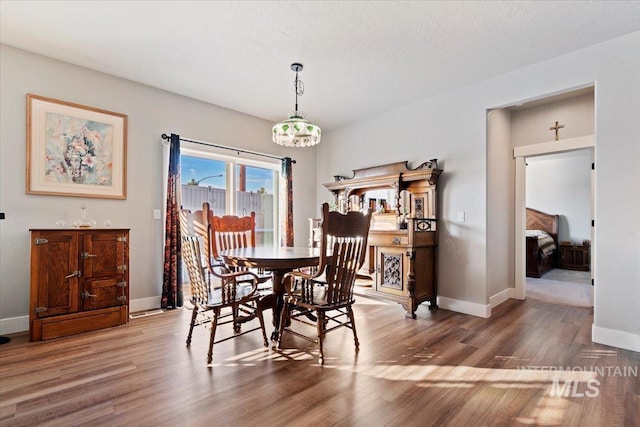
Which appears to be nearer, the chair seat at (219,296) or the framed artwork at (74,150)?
the chair seat at (219,296)

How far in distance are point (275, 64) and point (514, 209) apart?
3.84 metres

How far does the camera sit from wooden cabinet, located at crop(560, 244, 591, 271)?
6354 mm

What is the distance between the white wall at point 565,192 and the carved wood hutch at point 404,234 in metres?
4.27

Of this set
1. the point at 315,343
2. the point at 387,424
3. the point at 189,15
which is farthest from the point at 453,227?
the point at 189,15

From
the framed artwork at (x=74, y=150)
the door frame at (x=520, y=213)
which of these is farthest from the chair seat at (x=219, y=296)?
the door frame at (x=520, y=213)

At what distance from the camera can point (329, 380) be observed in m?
2.00

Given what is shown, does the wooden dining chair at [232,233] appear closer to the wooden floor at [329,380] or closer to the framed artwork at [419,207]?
the wooden floor at [329,380]

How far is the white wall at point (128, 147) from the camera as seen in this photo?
2.87 meters

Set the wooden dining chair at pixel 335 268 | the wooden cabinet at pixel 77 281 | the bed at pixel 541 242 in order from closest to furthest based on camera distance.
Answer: the wooden dining chair at pixel 335 268, the wooden cabinet at pixel 77 281, the bed at pixel 541 242

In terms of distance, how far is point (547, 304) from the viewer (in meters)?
3.88

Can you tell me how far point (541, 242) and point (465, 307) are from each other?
3601 mm

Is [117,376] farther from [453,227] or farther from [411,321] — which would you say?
[453,227]

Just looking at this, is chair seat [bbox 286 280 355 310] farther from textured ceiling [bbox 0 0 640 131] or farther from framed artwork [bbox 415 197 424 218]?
textured ceiling [bbox 0 0 640 131]

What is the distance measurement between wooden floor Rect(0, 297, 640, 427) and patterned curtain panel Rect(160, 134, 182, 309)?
2.39 feet
